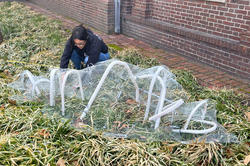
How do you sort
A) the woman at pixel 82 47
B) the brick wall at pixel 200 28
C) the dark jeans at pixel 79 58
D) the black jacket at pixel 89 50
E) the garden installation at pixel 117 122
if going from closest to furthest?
the garden installation at pixel 117 122 < the woman at pixel 82 47 < the black jacket at pixel 89 50 < the dark jeans at pixel 79 58 < the brick wall at pixel 200 28

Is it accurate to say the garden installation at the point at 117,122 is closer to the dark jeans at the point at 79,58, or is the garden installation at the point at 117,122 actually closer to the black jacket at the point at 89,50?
the black jacket at the point at 89,50

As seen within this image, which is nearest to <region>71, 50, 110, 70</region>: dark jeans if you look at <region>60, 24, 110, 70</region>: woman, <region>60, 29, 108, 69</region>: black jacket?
<region>60, 24, 110, 70</region>: woman

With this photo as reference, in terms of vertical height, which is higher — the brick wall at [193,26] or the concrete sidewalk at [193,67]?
the brick wall at [193,26]

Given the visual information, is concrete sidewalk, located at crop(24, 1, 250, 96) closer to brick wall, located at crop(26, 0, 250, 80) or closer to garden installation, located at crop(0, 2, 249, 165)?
brick wall, located at crop(26, 0, 250, 80)

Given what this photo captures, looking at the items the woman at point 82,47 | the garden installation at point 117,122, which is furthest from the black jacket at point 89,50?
the garden installation at point 117,122

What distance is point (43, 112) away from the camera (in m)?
3.52

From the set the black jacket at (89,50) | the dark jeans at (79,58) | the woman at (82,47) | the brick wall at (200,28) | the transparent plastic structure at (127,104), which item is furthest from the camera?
the brick wall at (200,28)

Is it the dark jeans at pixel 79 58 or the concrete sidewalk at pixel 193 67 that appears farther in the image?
the concrete sidewalk at pixel 193 67

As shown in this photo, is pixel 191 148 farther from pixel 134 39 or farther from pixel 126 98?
pixel 134 39

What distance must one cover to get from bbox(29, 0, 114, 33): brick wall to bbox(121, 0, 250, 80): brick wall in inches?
26.9

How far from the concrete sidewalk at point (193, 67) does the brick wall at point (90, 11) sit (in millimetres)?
570

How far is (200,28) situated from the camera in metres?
5.82

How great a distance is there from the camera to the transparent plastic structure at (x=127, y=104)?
3068 millimetres

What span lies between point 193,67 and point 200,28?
899mm
